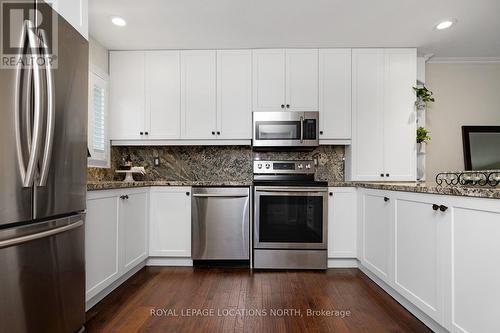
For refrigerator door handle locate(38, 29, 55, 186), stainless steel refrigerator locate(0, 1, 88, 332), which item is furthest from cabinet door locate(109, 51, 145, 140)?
refrigerator door handle locate(38, 29, 55, 186)

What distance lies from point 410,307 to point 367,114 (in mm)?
1975

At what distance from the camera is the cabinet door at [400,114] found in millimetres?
3119

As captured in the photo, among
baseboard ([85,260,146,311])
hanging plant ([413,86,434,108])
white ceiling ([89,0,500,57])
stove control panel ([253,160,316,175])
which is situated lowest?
baseboard ([85,260,146,311])

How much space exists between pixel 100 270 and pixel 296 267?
5.78ft

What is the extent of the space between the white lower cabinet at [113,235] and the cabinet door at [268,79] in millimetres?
1598

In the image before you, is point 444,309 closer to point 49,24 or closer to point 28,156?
point 28,156

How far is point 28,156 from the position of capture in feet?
3.80

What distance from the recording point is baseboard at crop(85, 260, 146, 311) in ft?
6.47

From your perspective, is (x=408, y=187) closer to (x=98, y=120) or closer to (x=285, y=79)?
(x=285, y=79)

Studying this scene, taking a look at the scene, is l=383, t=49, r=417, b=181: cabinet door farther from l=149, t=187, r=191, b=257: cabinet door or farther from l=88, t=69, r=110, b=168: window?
l=88, t=69, r=110, b=168: window

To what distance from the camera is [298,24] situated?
265 centimetres

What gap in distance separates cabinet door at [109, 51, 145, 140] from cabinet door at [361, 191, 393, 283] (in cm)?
254

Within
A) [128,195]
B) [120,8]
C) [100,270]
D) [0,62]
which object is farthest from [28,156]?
[120,8]

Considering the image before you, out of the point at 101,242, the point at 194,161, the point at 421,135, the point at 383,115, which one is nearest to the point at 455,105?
the point at 421,135
